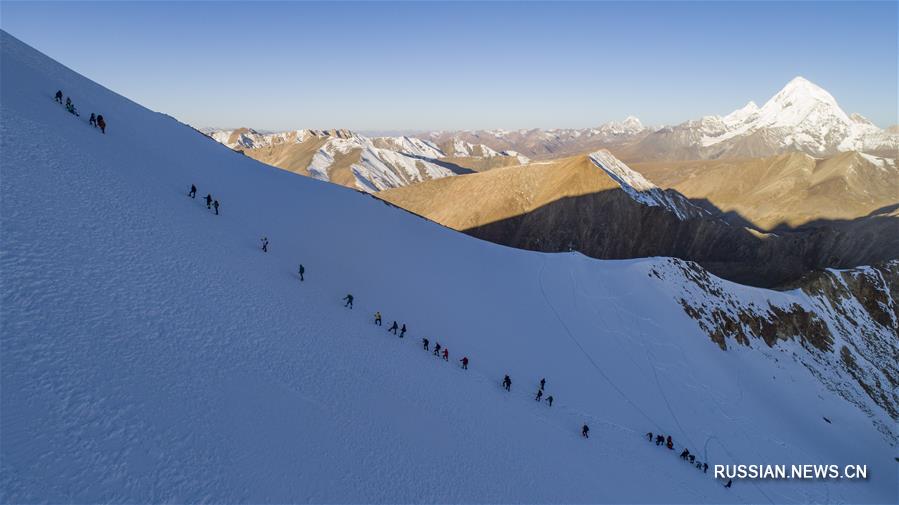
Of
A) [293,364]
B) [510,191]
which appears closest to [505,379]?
[293,364]

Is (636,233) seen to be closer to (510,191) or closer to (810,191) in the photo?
(510,191)

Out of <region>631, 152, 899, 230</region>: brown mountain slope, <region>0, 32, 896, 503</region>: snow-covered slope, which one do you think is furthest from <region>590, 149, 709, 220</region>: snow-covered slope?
<region>0, 32, 896, 503</region>: snow-covered slope

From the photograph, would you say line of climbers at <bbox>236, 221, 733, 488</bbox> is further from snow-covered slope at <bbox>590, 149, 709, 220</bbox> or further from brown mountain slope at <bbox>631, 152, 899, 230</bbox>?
brown mountain slope at <bbox>631, 152, 899, 230</bbox>

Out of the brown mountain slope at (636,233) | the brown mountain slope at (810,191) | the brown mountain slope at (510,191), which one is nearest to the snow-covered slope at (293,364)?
the brown mountain slope at (636,233)

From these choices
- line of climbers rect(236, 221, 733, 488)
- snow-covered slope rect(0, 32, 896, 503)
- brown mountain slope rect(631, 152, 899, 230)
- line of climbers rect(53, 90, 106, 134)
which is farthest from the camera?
brown mountain slope rect(631, 152, 899, 230)

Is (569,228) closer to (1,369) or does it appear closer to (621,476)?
(621,476)

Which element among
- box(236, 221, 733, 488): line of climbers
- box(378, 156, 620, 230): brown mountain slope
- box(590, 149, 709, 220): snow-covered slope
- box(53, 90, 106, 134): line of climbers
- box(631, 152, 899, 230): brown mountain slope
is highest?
box(631, 152, 899, 230): brown mountain slope
